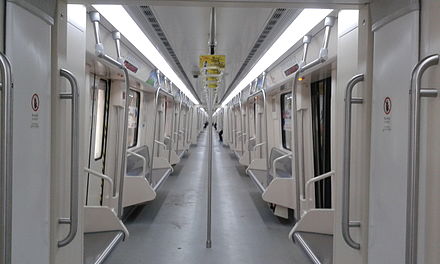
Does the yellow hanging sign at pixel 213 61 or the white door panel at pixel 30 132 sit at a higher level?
the yellow hanging sign at pixel 213 61

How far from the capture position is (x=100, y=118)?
14.2 ft

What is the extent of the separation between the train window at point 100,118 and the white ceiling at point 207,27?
1.11 meters

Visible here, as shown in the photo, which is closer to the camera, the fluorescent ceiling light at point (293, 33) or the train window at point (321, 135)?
the fluorescent ceiling light at point (293, 33)

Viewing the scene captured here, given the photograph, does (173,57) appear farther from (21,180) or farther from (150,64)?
(21,180)

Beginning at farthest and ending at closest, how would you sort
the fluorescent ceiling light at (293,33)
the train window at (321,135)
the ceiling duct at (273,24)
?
the train window at (321,135) → the ceiling duct at (273,24) → the fluorescent ceiling light at (293,33)

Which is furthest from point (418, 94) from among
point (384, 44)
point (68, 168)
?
point (68, 168)

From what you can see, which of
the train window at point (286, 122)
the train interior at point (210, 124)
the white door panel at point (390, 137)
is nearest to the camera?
the train interior at point (210, 124)

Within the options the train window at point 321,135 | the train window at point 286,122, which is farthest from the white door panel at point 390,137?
the train window at point 286,122

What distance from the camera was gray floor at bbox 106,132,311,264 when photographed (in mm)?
3518

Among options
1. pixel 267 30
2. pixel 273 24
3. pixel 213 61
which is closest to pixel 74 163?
pixel 213 61

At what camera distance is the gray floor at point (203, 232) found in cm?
352

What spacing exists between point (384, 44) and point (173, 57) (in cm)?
435

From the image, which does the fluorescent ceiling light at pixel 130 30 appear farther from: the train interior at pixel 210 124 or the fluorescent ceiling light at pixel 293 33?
the fluorescent ceiling light at pixel 293 33

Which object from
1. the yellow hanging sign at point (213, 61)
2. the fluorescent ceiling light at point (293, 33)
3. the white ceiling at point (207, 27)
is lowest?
the yellow hanging sign at point (213, 61)
